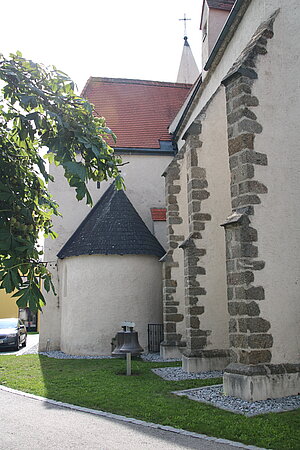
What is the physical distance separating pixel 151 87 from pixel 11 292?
22.8 metres

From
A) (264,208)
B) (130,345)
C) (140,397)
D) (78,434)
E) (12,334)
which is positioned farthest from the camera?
(12,334)

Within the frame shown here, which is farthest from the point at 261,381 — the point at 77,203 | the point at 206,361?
the point at 77,203

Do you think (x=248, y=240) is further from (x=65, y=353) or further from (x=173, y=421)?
(x=65, y=353)

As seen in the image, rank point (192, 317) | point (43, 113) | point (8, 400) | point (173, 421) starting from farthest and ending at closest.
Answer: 1. point (192, 317)
2. point (8, 400)
3. point (173, 421)
4. point (43, 113)

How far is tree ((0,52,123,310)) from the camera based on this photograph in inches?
126

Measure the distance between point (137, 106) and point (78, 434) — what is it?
738 inches

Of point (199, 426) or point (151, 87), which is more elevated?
point (151, 87)

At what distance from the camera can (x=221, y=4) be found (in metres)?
16.1

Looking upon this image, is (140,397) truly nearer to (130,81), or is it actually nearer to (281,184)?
(281,184)

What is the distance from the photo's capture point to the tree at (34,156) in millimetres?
3191

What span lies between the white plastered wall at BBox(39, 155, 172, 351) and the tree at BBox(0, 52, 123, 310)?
1432cm

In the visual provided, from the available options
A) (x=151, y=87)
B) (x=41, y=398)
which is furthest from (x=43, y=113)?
A: (x=151, y=87)

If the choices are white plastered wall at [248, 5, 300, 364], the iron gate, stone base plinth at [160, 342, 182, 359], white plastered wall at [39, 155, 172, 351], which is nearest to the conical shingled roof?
white plastered wall at [39, 155, 172, 351]

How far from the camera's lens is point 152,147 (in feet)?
67.0
